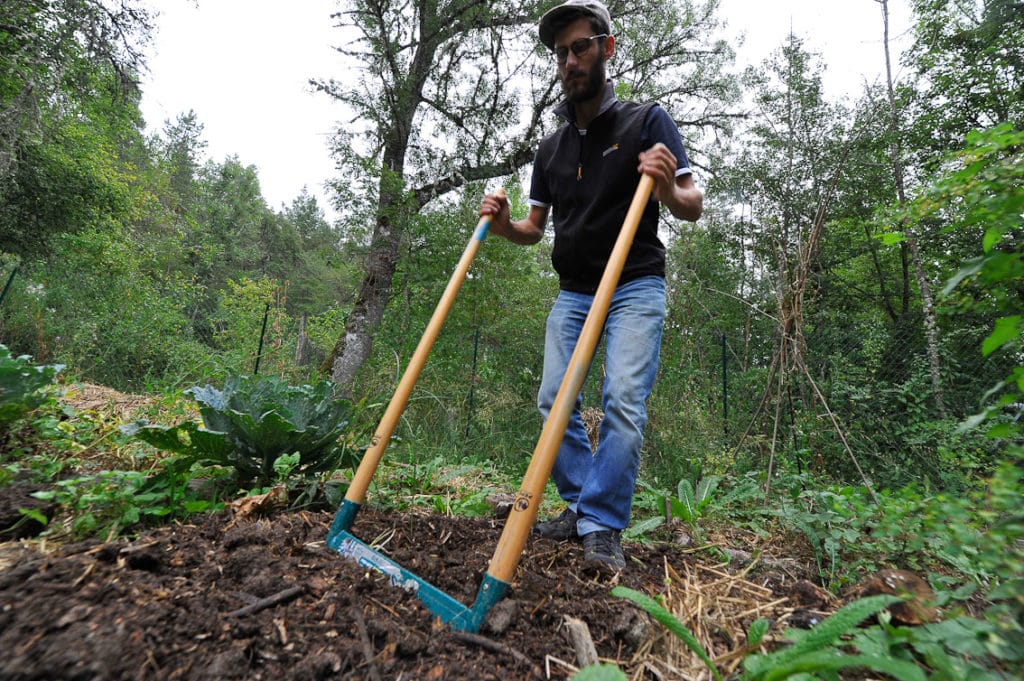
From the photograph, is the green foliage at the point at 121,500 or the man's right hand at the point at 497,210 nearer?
the green foliage at the point at 121,500

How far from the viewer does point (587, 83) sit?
7.22 feet

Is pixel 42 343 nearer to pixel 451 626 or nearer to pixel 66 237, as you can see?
pixel 66 237

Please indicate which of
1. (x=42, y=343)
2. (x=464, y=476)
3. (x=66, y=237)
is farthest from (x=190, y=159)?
(x=464, y=476)

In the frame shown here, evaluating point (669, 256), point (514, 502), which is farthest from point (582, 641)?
point (669, 256)

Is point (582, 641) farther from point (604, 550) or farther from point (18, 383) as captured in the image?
point (18, 383)

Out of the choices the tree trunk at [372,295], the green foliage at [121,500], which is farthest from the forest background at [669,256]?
the green foliage at [121,500]

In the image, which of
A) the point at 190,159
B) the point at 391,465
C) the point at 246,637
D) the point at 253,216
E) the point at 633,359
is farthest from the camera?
the point at 253,216

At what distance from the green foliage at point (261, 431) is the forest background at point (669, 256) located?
592mm

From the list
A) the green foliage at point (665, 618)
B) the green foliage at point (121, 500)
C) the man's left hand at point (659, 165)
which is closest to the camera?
the green foliage at point (665, 618)

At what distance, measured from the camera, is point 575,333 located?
2277mm

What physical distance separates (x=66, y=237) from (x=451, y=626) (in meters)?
15.4

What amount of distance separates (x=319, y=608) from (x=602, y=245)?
1.70m

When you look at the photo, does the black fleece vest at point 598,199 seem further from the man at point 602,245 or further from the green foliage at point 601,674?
the green foliage at point 601,674

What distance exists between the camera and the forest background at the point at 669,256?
11.7 feet
